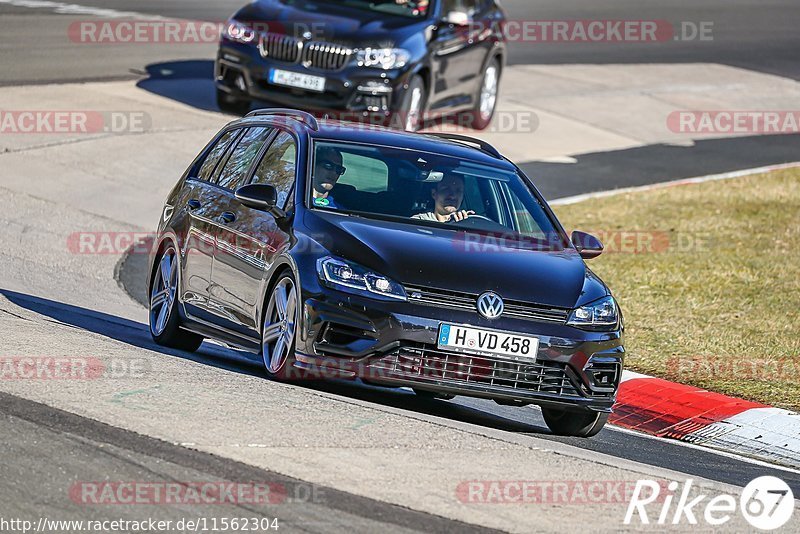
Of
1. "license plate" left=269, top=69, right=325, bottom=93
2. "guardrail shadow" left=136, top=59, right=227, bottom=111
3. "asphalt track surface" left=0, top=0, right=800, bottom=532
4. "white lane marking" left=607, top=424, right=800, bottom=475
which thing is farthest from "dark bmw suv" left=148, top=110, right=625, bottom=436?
"guardrail shadow" left=136, top=59, right=227, bottom=111

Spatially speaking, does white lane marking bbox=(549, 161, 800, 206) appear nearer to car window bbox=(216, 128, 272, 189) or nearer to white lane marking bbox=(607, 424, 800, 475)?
car window bbox=(216, 128, 272, 189)

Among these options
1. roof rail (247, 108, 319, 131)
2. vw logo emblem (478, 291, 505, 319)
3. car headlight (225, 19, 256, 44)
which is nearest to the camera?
vw logo emblem (478, 291, 505, 319)

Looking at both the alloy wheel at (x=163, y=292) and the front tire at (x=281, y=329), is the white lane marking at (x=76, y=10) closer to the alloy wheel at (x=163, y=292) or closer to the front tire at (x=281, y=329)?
the alloy wheel at (x=163, y=292)

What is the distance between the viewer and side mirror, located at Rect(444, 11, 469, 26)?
19.1 metres

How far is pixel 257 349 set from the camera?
897 cm

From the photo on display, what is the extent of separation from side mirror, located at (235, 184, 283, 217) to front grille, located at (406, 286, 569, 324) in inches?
47.5

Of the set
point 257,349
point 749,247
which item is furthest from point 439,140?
point 749,247

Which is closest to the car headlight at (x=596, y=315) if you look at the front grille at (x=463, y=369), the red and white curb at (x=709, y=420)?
the front grille at (x=463, y=369)

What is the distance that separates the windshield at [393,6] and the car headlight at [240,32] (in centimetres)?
76

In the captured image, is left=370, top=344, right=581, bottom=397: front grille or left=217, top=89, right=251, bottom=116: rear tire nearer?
left=370, top=344, right=581, bottom=397: front grille

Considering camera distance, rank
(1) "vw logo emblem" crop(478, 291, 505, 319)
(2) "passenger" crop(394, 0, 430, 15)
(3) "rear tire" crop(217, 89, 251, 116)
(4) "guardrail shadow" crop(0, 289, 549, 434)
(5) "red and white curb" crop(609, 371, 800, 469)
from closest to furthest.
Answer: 1. (1) "vw logo emblem" crop(478, 291, 505, 319)
2. (4) "guardrail shadow" crop(0, 289, 549, 434)
3. (5) "red and white curb" crop(609, 371, 800, 469)
4. (2) "passenger" crop(394, 0, 430, 15)
5. (3) "rear tire" crop(217, 89, 251, 116)

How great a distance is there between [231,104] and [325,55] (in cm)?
202

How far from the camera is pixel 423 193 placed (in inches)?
368

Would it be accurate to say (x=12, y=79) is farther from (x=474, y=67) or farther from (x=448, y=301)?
(x=448, y=301)
